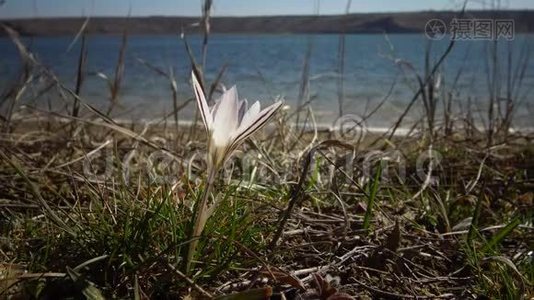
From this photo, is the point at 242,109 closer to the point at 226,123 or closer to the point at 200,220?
the point at 226,123

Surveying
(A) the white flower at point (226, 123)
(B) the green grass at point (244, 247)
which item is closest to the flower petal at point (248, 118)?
(A) the white flower at point (226, 123)

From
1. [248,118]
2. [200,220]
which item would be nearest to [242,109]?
[248,118]

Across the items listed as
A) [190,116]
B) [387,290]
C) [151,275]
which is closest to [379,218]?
[387,290]

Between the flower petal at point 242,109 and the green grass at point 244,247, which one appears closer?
the flower petal at point 242,109

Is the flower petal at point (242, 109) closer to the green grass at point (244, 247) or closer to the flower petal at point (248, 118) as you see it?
the flower petal at point (248, 118)

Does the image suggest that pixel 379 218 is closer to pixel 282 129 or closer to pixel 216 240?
pixel 216 240

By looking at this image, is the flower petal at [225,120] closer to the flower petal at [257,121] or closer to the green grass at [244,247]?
the flower petal at [257,121]

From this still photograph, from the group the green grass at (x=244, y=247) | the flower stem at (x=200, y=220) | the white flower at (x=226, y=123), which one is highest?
the white flower at (x=226, y=123)

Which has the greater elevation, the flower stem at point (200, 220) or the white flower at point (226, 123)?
the white flower at point (226, 123)

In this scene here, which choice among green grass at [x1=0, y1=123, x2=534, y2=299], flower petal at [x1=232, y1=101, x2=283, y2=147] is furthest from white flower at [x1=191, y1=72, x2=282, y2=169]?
green grass at [x1=0, y1=123, x2=534, y2=299]
